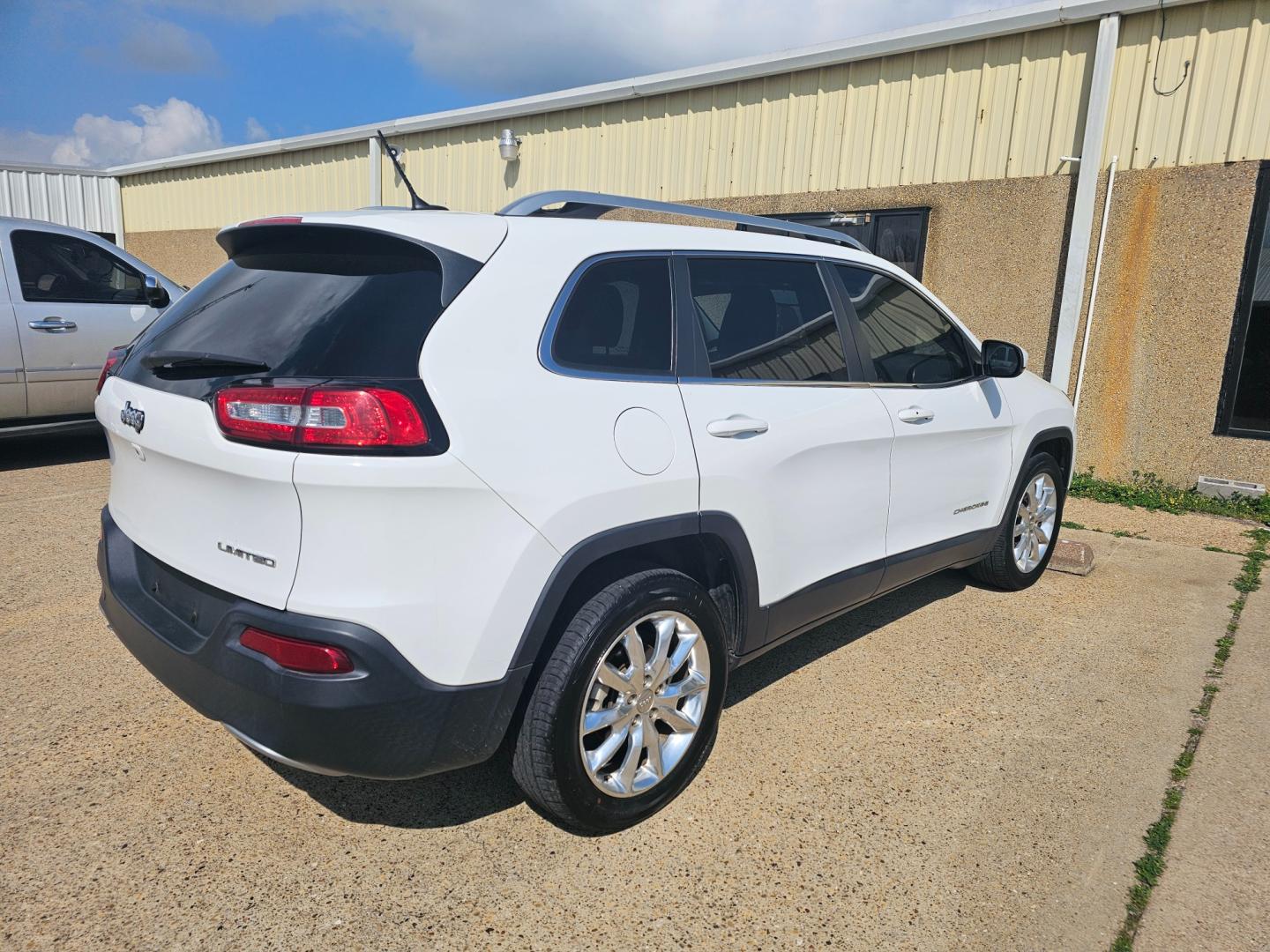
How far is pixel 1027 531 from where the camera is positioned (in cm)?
482

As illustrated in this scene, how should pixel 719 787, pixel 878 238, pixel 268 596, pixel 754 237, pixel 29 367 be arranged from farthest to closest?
pixel 878 238 → pixel 29 367 → pixel 754 237 → pixel 719 787 → pixel 268 596

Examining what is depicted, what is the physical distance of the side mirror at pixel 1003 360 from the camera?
13.4 ft

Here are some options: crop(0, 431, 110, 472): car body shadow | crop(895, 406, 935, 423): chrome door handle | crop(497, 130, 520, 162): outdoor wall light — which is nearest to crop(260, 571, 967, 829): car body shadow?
crop(895, 406, 935, 423): chrome door handle

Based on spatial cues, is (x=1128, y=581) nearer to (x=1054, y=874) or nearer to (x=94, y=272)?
(x=1054, y=874)

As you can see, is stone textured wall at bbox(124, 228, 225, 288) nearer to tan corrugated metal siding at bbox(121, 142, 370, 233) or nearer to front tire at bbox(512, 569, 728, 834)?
tan corrugated metal siding at bbox(121, 142, 370, 233)

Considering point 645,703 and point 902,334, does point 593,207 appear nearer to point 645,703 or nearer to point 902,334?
point 902,334

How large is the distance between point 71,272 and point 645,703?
6675 mm

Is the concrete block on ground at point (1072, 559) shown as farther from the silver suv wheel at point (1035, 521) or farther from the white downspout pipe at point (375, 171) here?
the white downspout pipe at point (375, 171)

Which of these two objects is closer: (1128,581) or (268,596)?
(268,596)

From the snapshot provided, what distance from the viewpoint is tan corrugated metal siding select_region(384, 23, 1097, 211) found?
7.10 m

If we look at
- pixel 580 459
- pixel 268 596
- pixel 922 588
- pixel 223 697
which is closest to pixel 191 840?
pixel 223 697

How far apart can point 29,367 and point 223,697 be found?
5.81 m

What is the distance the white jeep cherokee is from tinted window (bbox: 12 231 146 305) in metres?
4.92

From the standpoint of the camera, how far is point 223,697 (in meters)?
2.16
